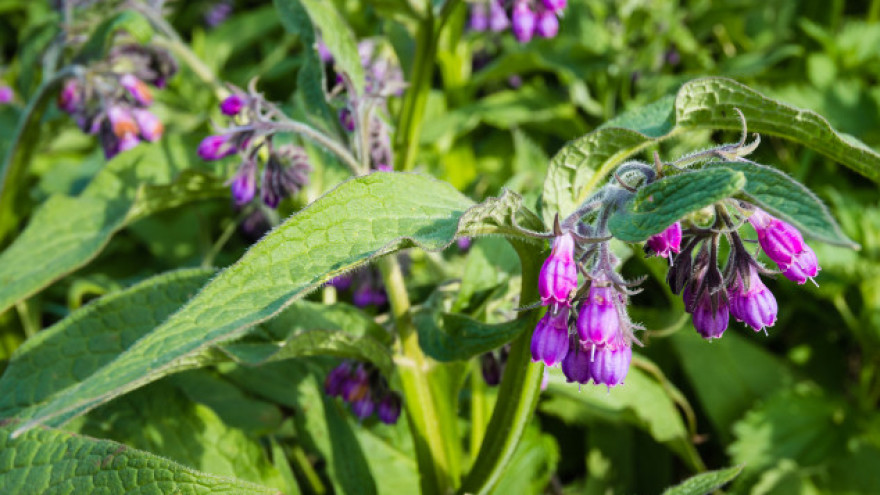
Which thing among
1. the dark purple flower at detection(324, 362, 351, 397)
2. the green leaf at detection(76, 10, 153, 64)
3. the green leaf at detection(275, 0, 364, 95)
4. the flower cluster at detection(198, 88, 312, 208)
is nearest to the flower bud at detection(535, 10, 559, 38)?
the green leaf at detection(275, 0, 364, 95)

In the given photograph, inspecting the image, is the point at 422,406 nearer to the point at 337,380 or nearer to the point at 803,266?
the point at 337,380

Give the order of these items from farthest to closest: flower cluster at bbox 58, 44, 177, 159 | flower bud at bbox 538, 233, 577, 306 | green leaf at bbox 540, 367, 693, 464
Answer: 1. flower cluster at bbox 58, 44, 177, 159
2. green leaf at bbox 540, 367, 693, 464
3. flower bud at bbox 538, 233, 577, 306

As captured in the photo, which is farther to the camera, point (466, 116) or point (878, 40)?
point (878, 40)

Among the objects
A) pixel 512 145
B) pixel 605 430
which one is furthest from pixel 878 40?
pixel 605 430

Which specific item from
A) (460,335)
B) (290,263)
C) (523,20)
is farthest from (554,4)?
(290,263)

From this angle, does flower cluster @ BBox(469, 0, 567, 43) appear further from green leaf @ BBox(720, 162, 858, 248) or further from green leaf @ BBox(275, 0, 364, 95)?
green leaf @ BBox(720, 162, 858, 248)

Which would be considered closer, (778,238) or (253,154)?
(778,238)

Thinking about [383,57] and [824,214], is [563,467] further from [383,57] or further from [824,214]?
[824,214]
